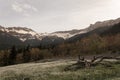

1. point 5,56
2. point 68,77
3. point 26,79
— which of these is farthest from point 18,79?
point 5,56

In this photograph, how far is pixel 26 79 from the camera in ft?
102

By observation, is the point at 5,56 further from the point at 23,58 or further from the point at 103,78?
the point at 103,78

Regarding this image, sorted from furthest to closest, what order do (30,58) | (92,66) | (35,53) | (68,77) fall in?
1. (35,53)
2. (30,58)
3. (92,66)
4. (68,77)

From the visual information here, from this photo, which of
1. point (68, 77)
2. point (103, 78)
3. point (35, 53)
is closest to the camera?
point (103, 78)

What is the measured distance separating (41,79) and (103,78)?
731 cm

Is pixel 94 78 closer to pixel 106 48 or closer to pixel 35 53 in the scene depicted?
pixel 106 48

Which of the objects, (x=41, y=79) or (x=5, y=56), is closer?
(x=41, y=79)

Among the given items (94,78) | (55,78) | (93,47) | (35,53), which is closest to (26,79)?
(55,78)

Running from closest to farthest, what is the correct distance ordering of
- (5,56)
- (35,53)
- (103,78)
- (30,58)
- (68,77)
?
(103,78), (68,77), (5,56), (30,58), (35,53)

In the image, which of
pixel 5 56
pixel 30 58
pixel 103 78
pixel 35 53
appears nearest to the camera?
pixel 103 78

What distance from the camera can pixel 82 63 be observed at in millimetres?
39812

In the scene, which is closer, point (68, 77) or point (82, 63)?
point (68, 77)

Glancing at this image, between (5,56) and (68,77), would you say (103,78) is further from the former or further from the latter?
(5,56)

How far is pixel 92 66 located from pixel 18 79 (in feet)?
39.8
